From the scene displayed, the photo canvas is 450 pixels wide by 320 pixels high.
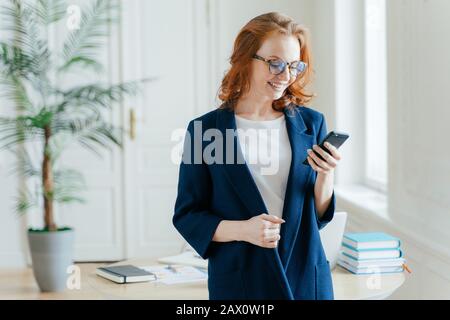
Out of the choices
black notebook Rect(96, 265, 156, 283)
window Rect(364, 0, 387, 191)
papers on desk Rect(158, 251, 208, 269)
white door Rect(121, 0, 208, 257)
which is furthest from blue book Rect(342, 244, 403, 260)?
white door Rect(121, 0, 208, 257)

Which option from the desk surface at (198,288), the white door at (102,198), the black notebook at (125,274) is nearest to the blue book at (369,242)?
the desk surface at (198,288)

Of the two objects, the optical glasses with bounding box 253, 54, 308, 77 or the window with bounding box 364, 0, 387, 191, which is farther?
the window with bounding box 364, 0, 387, 191

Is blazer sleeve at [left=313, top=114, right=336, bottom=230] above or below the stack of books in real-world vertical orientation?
above

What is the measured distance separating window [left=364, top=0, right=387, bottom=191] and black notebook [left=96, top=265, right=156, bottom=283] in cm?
236

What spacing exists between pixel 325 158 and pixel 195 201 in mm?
348

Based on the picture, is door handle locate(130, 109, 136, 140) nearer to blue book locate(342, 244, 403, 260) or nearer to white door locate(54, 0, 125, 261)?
white door locate(54, 0, 125, 261)

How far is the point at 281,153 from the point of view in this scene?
1.89m

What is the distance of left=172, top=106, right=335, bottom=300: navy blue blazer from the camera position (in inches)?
72.4

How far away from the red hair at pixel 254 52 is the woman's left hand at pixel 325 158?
20 cm

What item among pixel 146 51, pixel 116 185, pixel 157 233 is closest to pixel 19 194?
pixel 116 185

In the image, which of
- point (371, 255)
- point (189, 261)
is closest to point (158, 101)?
point (189, 261)

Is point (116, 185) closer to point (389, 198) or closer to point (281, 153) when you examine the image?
point (389, 198)
